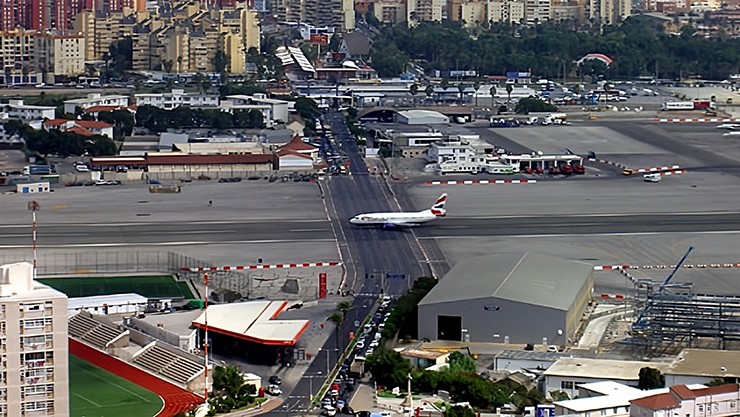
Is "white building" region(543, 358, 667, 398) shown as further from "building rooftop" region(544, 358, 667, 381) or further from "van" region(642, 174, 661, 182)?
"van" region(642, 174, 661, 182)

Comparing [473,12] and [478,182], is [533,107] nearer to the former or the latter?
[478,182]

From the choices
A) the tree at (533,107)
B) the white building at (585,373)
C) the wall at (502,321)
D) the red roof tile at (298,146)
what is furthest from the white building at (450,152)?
the white building at (585,373)

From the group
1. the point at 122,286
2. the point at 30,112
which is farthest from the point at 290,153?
the point at 122,286

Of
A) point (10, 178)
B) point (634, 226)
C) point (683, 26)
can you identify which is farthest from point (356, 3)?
point (634, 226)

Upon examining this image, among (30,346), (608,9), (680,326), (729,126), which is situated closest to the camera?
(30,346)

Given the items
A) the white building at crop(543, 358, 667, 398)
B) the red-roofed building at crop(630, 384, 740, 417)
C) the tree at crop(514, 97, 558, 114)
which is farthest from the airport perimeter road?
the tree at crop(514, 97, 558, 114)

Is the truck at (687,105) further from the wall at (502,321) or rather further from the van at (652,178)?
the wall at (502,321)

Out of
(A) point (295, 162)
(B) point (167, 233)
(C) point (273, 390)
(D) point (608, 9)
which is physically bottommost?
(C) point (273, 390)
